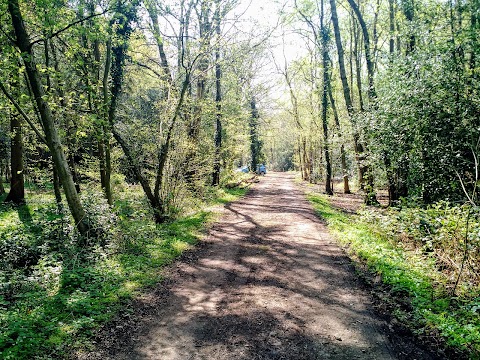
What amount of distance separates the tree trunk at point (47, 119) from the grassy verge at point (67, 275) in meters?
0.73

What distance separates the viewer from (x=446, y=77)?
8.57 m

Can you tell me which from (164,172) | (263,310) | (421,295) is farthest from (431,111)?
(164,172)

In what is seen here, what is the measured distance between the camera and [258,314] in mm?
5156

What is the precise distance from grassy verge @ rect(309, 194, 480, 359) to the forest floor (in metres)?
0.38

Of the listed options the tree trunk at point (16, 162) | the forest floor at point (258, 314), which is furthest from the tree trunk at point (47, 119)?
the tree trunk at point (16, 162)

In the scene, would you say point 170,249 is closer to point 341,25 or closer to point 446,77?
point 446,77

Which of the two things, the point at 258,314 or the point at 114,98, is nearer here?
the point at 258,314

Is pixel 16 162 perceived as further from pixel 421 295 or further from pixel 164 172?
pixel 421 295

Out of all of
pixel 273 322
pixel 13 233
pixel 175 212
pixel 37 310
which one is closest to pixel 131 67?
pixel 175 212

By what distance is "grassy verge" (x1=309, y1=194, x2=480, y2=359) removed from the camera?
418cm

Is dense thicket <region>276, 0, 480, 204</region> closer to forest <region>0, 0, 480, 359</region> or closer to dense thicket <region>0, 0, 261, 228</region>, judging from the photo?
forest <region>0, 0, 480, 359</region>

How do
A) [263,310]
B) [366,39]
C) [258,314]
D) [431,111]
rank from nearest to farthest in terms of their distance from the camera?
1. [258,314]
2. [263,310]
3. [431,111]
4. [366,39]

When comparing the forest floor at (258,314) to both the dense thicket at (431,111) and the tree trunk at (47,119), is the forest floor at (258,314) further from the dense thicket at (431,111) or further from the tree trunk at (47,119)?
the dense thicket at (431,111)

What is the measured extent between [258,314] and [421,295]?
273 centimetres
